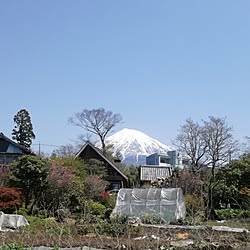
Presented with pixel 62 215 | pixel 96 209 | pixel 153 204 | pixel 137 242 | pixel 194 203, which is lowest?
pixel 137 242

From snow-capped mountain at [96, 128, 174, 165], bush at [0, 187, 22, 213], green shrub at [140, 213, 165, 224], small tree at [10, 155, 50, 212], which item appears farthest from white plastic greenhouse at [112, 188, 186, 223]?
snow-capped mountain at [96, 128, 174, 165]

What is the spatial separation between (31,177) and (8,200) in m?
2.45

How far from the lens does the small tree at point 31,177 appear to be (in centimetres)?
2559

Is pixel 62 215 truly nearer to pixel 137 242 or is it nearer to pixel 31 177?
pixel 31 177

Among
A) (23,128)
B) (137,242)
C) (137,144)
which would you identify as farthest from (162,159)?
(137,242)

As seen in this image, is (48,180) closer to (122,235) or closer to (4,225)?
(4,225)

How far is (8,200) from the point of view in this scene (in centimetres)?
2353

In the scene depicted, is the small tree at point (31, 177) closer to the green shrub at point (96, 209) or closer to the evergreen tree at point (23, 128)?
the green shrub at point (96, 209)

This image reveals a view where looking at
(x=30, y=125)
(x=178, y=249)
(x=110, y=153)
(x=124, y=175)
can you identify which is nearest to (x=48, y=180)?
(x=178, y=249)

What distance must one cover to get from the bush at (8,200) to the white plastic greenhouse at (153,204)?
4576mm

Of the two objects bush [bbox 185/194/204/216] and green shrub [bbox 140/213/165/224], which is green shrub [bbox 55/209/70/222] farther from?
bush [bbox 185/194/204/216]

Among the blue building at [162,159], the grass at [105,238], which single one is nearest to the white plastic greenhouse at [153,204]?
the grass at [105,238]

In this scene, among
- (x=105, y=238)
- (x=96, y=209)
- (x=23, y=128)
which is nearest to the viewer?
(x=105, y=238)

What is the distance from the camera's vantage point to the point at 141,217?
22.9 meters
